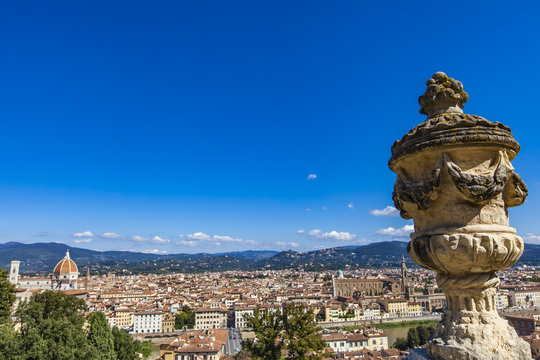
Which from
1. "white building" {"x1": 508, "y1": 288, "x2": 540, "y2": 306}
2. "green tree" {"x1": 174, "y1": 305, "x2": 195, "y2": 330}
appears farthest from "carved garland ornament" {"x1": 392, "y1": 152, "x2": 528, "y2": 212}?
"white building" {"x1": 508, "y1": 288, "x2": 540, "y2": 306}

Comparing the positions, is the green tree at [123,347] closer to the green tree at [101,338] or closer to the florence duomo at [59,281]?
the green tree at [101,338]

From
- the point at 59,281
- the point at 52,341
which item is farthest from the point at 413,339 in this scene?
the point at 59,281

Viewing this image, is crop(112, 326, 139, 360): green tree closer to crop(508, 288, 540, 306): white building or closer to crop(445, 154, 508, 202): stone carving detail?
crop(445, 154, 508, 202): stone carving detail

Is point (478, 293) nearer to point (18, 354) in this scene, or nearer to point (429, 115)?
point (429, 115)

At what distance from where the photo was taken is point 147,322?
4956cm

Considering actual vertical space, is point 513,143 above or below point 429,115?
below

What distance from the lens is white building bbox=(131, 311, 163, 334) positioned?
49312 millimetres

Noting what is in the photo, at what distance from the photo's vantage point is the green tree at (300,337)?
9.73 metres

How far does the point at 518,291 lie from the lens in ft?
219

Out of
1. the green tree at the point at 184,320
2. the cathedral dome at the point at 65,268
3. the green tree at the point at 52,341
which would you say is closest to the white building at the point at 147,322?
the green tree at the point at 184,320

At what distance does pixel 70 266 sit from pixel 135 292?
13922 mm

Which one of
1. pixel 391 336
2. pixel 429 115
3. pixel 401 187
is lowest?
pixel 391 336

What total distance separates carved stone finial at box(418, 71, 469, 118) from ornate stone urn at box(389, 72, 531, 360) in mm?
234

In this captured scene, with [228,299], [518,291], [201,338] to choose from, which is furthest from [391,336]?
[518,291]
